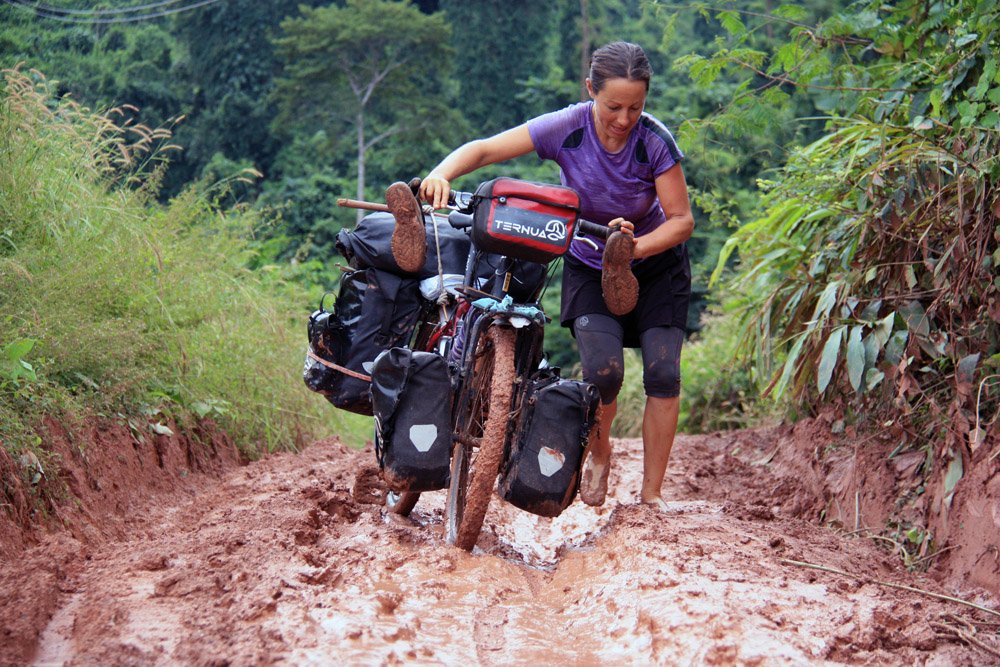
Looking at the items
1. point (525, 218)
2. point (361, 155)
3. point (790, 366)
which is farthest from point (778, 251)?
point (361, 155)

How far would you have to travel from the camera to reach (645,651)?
286 centimetres

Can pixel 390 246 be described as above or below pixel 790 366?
above

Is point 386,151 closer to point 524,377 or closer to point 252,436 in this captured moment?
point 252,436

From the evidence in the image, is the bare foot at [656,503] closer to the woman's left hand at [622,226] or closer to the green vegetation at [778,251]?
the green vegetation at [778,251]

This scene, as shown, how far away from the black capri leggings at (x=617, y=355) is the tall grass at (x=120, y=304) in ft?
7.92

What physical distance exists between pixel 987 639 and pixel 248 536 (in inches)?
99.7

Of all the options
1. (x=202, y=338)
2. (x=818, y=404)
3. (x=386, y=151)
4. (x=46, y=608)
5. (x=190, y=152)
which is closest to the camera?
(x=46, y=608)

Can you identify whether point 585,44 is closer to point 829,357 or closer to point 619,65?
point 829,357

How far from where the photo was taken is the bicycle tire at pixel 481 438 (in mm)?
3734

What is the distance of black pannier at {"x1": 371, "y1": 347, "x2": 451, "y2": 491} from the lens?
3762 mm

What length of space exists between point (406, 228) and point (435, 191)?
18 centimetres

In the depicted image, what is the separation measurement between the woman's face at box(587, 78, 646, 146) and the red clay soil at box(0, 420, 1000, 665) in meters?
1.65

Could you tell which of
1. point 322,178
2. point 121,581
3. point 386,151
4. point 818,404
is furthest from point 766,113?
point 386,151

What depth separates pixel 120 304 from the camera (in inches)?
244
